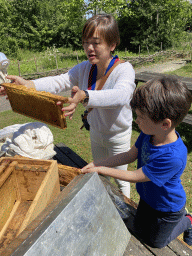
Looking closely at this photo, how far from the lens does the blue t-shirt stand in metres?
1.32

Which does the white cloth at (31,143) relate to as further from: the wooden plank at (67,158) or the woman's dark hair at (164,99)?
the woman's dark hair at (164,99)

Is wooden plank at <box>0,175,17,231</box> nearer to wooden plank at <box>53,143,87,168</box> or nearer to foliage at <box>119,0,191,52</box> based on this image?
wooden plank at <box>53,143,87,168</box>

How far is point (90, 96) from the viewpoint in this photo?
153 centimetres

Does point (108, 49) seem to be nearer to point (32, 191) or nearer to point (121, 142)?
point (121, 142)

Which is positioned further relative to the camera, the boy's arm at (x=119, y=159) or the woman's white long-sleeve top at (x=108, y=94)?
the boy's arm at (x=119, y=159)

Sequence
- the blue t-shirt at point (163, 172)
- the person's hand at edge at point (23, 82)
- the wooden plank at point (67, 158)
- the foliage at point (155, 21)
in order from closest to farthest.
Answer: the blue t-shirt at point (163, 172) < the person's hand at edge at point (23, 82) < the wooden plank at point (67, 158) < the foliage at point (155, 21)

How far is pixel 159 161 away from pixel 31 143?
5.92 ft

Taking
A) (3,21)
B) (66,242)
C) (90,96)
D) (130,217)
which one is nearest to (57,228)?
(66,242)

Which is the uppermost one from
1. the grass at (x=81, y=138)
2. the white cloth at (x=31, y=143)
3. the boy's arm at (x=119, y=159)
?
the boy's arm at (x=119, y=159)

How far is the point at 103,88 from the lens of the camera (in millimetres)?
1864

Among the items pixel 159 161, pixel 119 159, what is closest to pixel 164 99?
pixel 159 161

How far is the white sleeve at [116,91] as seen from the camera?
1.56 meters

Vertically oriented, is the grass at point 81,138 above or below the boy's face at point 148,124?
below

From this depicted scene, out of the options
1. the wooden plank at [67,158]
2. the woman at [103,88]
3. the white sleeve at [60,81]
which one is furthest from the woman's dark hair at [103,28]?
the wooden plank at [67,158]
